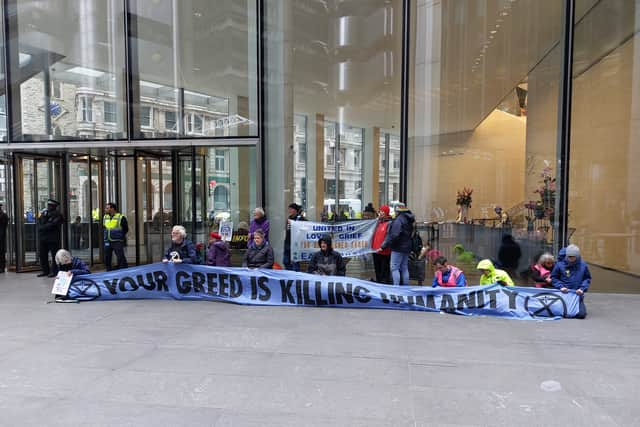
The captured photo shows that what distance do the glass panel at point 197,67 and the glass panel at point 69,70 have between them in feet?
2.05

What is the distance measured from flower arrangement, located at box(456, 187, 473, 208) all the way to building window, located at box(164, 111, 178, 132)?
7.26 m

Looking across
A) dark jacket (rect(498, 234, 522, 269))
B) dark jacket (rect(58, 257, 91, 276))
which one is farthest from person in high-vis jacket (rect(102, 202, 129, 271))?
dark jacket (rect(498, 234, 522, 269))

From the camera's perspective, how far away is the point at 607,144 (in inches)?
437

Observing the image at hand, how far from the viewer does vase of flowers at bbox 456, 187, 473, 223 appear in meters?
11.3

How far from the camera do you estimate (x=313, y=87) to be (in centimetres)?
1234

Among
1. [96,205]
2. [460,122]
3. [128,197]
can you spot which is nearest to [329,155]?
[460,122]

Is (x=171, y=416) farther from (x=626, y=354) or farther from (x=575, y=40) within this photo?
(x=575, y=40)

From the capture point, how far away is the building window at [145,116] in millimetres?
10789

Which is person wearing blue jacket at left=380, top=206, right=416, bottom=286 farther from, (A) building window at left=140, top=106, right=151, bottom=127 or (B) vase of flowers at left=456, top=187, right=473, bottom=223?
(A) building window at left=140, top=106, right=151, bottom=127

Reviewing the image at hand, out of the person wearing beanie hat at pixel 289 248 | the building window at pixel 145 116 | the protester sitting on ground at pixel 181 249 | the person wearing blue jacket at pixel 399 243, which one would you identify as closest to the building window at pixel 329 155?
the person wearing beanie hat at pixel 289 248

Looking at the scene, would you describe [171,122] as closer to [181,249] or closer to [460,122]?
[181,249]

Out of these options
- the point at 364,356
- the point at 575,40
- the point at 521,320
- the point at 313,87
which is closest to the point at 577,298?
the point at 521,320

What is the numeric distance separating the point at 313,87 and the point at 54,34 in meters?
6.59

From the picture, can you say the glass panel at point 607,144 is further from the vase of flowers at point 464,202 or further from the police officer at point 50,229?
the police officer at point 50,229
